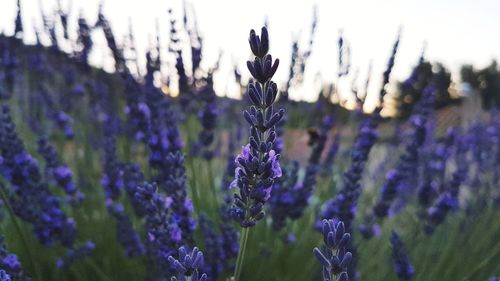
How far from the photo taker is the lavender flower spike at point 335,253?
27.9 inches

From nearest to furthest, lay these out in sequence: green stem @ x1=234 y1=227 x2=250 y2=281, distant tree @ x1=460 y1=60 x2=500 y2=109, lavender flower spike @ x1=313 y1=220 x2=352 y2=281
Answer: lavender flower spike @ x1=313 y1=220 x2=352 y2=281 → green stem @ x1=234 y1=227 x2=250 y2=281 → distant tree @ x1=460 y1=60 x2=500 y2=109

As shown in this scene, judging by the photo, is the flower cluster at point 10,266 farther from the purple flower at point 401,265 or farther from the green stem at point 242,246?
the purple flower at point 401,265

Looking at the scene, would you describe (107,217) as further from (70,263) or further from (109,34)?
(109,34)

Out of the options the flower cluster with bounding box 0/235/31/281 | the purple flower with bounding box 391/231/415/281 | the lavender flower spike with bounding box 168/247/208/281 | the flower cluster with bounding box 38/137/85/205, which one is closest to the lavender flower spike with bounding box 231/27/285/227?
the lavender flower spike with bounding box 168/247/208/281

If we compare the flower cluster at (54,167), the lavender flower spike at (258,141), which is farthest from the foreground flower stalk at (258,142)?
the flower cluster at (54,167)

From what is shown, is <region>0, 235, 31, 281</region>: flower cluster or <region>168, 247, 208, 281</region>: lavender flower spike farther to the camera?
<region>0, 235, 31, 281</region>: flower cluster

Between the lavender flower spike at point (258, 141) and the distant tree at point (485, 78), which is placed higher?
the distant tree at point (485, 78)

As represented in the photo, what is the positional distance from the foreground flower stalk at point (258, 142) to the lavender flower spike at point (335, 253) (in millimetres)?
228

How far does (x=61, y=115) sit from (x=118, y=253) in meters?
1.24

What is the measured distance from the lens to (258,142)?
0.91m

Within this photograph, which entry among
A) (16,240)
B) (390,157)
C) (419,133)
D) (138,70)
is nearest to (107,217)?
(16,240)

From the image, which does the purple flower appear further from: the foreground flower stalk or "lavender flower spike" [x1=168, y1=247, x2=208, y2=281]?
"lavender flower spike" [x1=168, y1=247, x2=208, y2=281]

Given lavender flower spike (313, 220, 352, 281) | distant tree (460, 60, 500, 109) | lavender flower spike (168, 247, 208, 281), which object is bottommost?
lavender flower spike (168, 247, 208, 281)

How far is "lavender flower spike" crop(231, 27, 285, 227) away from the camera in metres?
0.84
